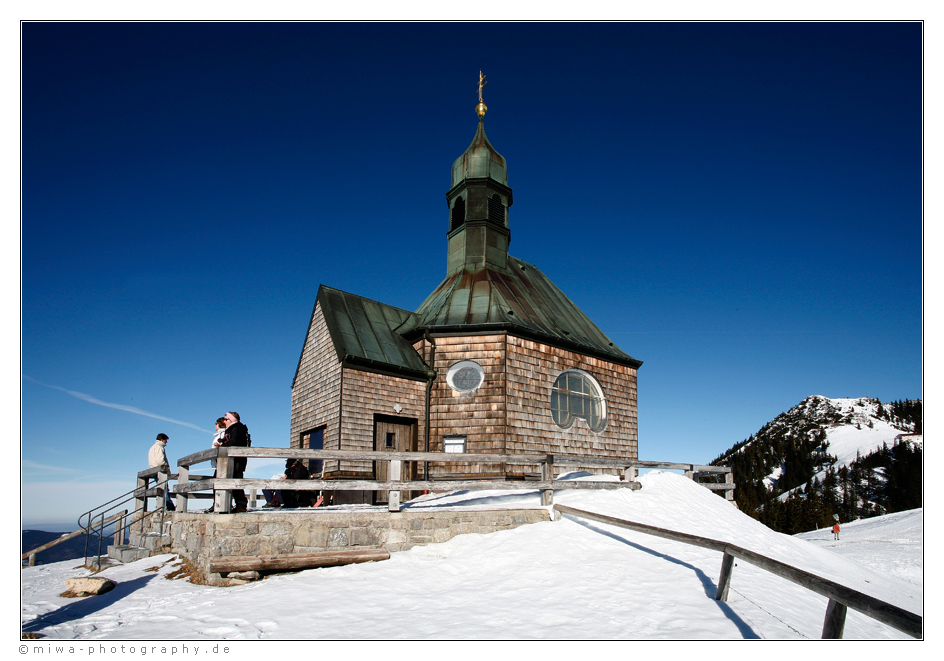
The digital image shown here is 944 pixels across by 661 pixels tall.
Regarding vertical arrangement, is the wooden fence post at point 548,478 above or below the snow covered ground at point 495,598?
above

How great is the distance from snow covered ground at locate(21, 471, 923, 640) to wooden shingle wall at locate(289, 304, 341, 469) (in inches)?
222

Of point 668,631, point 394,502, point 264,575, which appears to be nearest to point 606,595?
point 668,631

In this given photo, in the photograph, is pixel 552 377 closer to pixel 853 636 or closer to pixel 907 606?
pixel 907 606

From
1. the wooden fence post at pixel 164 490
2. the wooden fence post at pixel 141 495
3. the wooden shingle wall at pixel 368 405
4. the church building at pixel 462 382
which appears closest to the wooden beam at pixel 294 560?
the wooden fence post at pixel 164 490

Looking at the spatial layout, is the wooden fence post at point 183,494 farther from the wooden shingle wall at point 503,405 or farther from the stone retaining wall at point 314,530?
the wooden shingle wall at point 503,405

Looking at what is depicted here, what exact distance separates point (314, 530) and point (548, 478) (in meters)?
4.50

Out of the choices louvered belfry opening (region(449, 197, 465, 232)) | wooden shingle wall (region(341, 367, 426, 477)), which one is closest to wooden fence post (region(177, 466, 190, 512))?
wooden shingle wall (region(341, 367, 426, 477))

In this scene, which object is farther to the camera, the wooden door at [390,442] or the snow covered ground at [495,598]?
the wooden door at [390,442]

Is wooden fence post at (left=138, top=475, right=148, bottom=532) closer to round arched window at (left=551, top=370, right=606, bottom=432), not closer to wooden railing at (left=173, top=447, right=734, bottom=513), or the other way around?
wooden railing at (left=173, top=447, right=734, bottom=513)

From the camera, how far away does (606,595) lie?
6.92 meters

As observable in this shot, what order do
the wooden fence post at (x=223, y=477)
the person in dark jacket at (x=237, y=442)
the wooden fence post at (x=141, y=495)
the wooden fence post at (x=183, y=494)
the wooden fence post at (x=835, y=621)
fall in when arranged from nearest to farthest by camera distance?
1. the wooden fence post at (x=835, y=621)
2. the wooden fence post at (x=223, y=477)
3. the person in dark jacket at (x=237, y=442)
4. the wooden fence post at (x=183, y=494)
5. the wooden fence post at (x=141, y=495)

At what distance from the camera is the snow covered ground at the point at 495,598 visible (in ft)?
19.5

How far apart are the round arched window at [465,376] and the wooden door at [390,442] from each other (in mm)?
1648

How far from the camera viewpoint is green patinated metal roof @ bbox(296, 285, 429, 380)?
1627 cm
